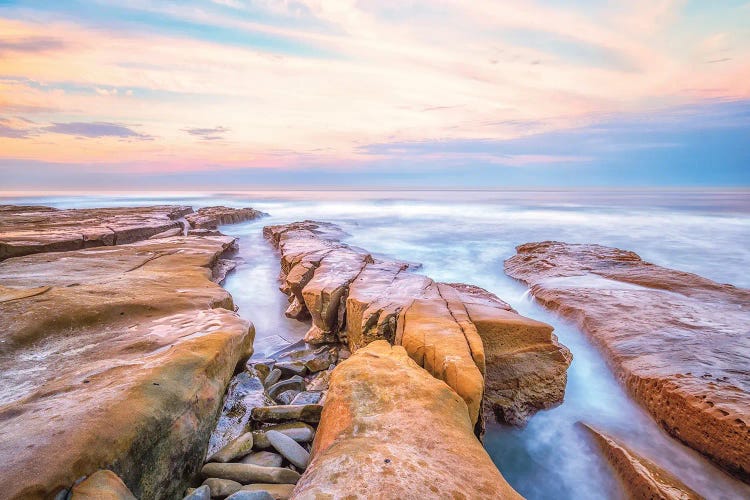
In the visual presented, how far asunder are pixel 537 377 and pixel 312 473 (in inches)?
129

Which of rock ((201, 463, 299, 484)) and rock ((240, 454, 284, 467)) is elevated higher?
rock ((201, 463, 299, 484))

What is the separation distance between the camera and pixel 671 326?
5137mm

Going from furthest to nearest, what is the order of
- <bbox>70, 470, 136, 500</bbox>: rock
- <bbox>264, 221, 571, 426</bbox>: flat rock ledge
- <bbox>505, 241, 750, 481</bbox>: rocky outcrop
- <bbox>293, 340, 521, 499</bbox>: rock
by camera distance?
<bbox>264, 221, 571, 426</bbox>: flat rock ledge
<bbox>505, 241, 750, 481</bbox>: rocky outcrop
<bbox>293, 340, 521, 499</bbox>: rock
<bbox>70, 470, 136, 500</bbox>: rock

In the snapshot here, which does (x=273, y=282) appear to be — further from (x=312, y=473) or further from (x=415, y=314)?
(x=312, y=473)

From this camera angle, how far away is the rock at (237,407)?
3.15m

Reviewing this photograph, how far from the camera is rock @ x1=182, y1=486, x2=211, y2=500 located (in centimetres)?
233

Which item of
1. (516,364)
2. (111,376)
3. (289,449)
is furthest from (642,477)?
(111,376)

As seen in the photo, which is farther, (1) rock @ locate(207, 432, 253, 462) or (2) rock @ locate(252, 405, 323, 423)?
(2) rock @ locate(252, 405, 323, 423)

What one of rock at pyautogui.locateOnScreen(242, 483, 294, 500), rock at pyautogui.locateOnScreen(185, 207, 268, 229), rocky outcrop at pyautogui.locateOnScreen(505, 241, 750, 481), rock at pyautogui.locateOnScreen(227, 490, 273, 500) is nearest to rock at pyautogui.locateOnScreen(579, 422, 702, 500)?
rocky outcrop at pyautogui.locateOnScreen(505, 241, 750, 481)

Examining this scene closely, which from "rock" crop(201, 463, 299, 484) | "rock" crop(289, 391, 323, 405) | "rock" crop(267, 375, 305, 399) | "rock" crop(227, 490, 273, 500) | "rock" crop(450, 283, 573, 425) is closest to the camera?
"rock" crop(227, 490, 273, 500)

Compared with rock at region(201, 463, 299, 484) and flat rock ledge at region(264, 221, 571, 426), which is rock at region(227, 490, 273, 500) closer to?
rock at region(201, 463, 299, 484)

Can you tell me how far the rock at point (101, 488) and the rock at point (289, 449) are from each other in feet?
3.72

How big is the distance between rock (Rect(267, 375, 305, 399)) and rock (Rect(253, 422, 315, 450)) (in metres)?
0.80

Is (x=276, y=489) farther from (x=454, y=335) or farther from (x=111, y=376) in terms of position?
(x=454, y=335)
